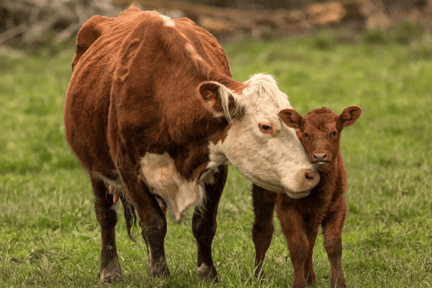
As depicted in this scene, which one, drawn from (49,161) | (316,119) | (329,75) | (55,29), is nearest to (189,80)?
(316,119)

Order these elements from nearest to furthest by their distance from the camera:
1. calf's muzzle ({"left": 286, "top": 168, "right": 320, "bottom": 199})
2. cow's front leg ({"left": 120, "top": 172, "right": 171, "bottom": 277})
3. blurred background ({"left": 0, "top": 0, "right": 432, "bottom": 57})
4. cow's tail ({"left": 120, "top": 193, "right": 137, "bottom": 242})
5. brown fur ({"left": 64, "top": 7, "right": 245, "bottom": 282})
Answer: calf's muzzle ({"left": 286, "top": 168, "right": 320, "bottom": 199}), brown fur ({"left": 64, "top": 7, "right": 245, "bottom": 282}), cow's front leg ({"left": 120, "top": 172, "right": 171, "bottom": 277}), cow's tail ({"left": 120, "top": 193, "right": 137, "bottom": 242}), blurred background ({"left": 0, "top": 0, "right": 432, "bottom": 57})

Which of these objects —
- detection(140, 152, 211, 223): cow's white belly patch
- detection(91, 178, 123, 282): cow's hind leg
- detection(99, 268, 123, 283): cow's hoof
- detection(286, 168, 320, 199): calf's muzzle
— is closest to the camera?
detection(286, 168, 320, 199): calf's muzzle

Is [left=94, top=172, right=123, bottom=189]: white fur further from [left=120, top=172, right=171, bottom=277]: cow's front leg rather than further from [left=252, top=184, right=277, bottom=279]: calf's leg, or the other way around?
[left=252, top=184, right=277, bottom=279]: calf's leg

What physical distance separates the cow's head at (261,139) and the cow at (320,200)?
0.29 ft

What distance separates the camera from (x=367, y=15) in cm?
1702

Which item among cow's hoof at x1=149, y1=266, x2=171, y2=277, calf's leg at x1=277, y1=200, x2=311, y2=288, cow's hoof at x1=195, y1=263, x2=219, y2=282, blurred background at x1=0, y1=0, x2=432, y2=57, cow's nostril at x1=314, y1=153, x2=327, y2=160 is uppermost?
cow's nostril at x1=314, y1=153, x2=327, y2=160

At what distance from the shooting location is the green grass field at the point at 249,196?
479 cm

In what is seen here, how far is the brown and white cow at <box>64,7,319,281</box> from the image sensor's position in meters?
3.83

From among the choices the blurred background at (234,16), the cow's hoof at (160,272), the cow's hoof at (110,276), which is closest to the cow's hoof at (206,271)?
the cow's hoof at (160,272)

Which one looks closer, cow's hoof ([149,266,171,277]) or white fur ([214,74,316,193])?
white fur ([214,74,316,193])

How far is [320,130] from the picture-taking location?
380 cm

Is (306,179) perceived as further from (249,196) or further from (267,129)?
(249,196)

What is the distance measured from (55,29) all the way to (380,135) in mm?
9878

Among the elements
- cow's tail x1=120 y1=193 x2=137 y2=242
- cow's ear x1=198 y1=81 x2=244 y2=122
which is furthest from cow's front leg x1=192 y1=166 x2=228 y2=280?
cow's ear x1=198 y1=81 x2=244 y2=122
